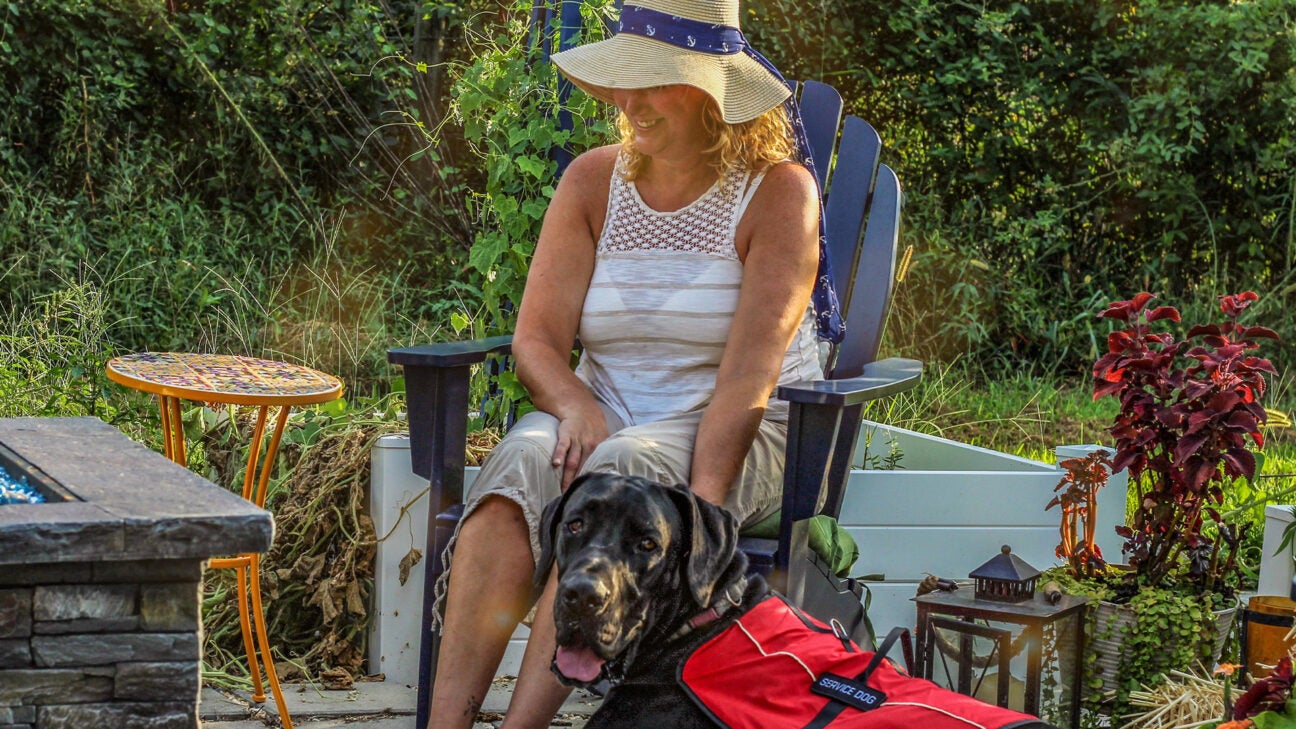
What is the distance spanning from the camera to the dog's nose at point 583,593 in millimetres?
1716

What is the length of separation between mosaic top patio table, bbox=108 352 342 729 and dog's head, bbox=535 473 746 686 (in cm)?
69

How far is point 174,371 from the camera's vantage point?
2402 millimetres

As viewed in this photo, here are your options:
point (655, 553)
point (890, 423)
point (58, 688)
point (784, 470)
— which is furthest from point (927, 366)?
point (58, 688)

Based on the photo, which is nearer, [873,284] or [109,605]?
[109,605]

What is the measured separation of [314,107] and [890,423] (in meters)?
3.04

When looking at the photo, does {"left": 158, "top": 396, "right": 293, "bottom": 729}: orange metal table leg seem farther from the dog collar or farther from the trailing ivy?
the dog collar

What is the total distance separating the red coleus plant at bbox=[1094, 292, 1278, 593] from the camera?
7.95ft

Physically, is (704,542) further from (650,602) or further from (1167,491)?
(1167,491)

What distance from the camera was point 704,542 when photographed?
6.08 feet

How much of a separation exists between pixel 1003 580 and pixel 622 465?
719 mm

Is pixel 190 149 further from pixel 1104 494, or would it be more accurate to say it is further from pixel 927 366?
pixel 1104 494

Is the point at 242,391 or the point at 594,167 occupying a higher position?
the point at 594,167

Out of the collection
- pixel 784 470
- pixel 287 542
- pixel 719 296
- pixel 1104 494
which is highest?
pixel 719 296

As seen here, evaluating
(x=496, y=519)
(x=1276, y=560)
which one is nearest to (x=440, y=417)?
(x=496, y=519)
